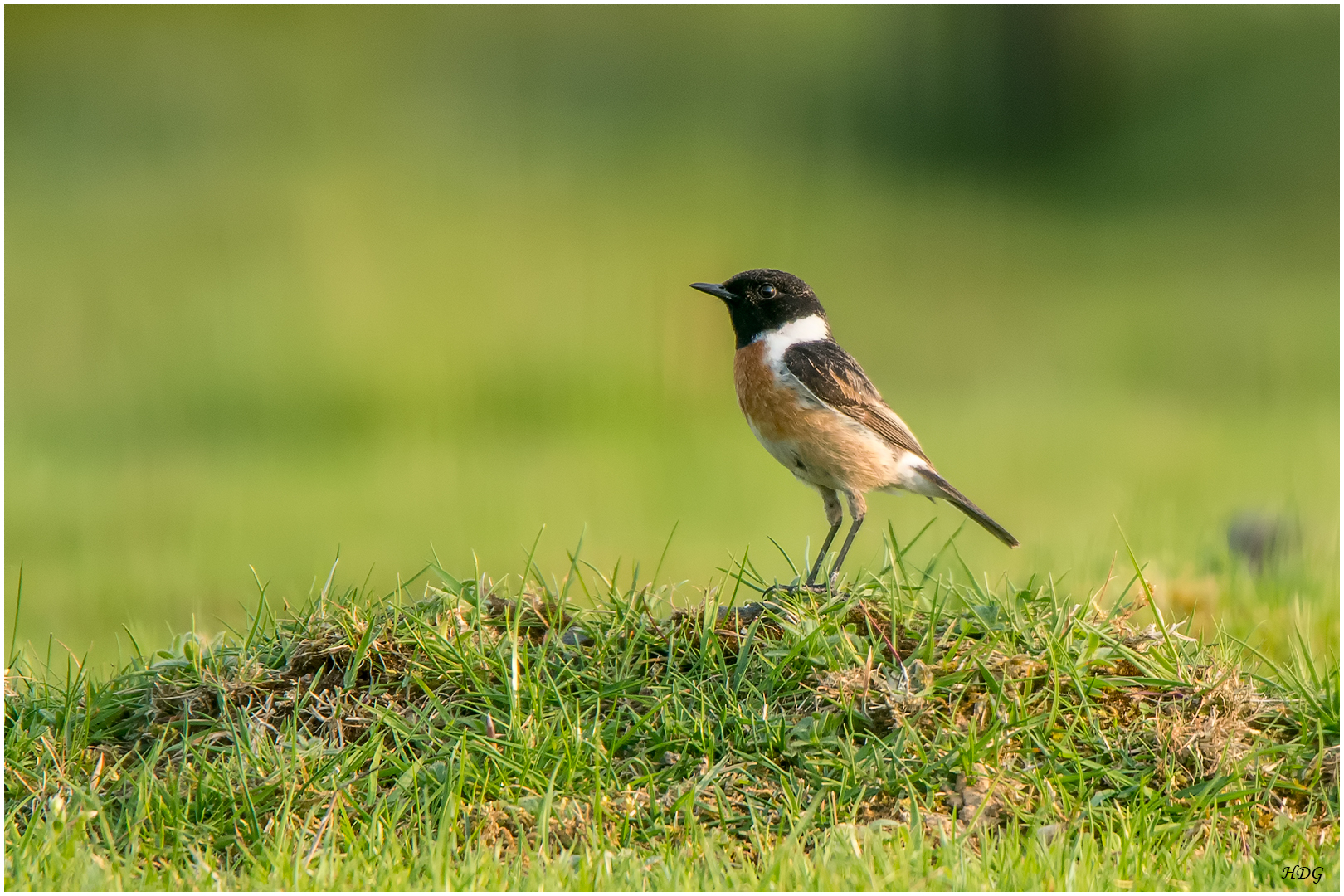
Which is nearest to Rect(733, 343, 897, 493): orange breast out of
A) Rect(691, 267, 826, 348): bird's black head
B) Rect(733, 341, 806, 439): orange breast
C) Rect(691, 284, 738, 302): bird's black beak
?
Rect(733, 341, 806, 439): orange breast

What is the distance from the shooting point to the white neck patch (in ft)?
21.1

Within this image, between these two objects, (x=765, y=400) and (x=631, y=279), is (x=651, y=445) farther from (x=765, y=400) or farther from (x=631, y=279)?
(x=765, y=400)

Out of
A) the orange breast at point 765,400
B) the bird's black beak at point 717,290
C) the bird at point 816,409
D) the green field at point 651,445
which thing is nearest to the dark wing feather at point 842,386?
the bird at point 816,409

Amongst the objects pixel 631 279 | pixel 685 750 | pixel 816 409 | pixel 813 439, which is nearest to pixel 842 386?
pixel 816 409

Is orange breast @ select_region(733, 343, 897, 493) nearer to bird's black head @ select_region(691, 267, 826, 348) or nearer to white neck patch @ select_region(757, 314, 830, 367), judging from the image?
white neck patch @ select_region(757, 314, 830, 367)

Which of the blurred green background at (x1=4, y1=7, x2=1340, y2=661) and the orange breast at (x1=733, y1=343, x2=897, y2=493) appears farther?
the blurred green background at (x1=4, y1=7, x2=1340, y2=661)

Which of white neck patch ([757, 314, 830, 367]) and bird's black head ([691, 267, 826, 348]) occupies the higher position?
bird's black head ([691, 267, 826, 348])

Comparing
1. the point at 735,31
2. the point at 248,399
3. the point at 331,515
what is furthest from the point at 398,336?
the point at 735,31

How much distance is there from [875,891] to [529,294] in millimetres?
13583

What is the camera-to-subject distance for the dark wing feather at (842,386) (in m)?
6.24

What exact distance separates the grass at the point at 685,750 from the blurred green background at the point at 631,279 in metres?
2.06

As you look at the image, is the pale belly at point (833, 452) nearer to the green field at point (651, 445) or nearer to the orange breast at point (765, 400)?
the orange breast at point (765, 400)

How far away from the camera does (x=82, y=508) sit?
12.2 metres

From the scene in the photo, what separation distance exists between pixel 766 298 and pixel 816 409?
2.17ft
